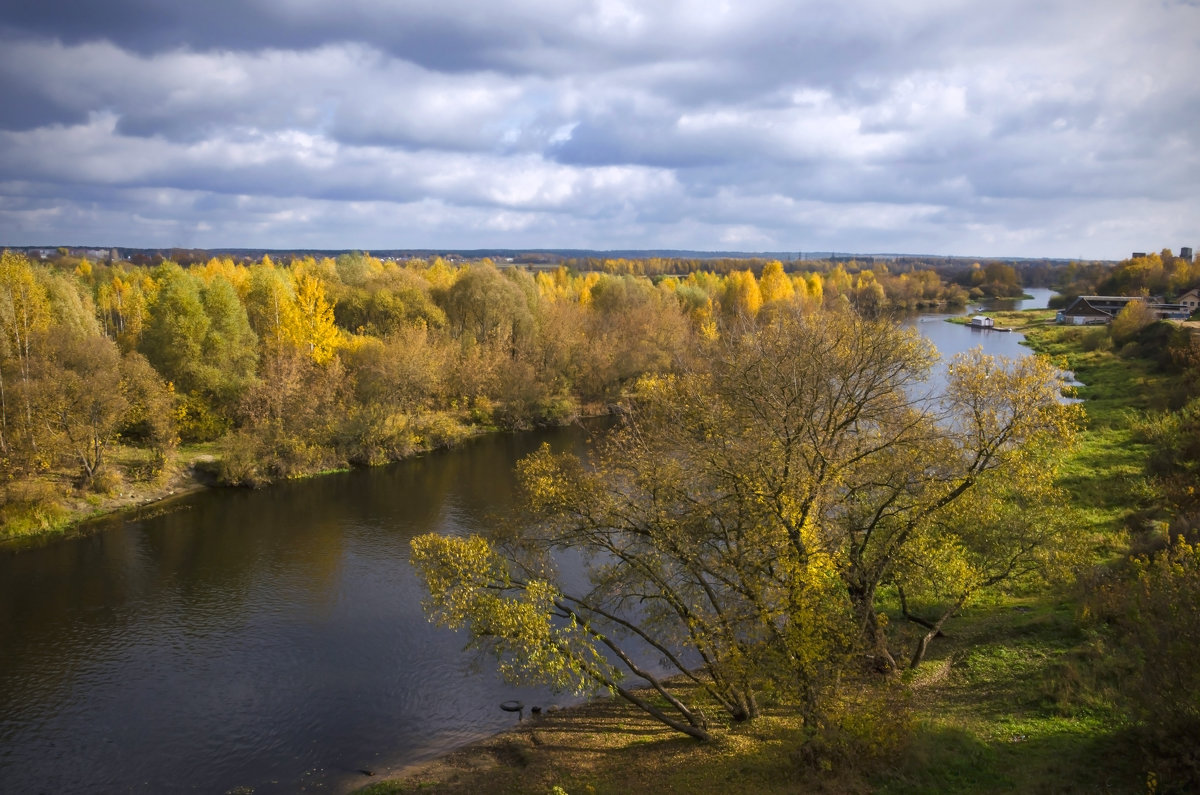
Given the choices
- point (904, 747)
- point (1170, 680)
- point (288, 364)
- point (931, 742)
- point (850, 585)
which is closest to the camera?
point (1170, 680)

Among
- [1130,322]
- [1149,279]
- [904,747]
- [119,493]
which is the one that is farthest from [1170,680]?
[1149,279]

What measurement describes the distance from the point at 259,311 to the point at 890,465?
45.4 meters

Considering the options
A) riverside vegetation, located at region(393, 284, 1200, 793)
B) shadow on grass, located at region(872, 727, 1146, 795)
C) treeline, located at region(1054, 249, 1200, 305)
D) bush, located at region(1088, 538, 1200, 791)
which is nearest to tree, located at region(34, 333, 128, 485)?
riverside vegetation, located at region(393, 284, 1200, 793)

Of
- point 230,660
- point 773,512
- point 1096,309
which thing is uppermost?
point 1096,309

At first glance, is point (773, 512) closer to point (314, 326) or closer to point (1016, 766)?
point (1016, 766)

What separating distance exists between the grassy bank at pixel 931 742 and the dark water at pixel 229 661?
2228mm

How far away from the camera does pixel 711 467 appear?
1536 centimetres

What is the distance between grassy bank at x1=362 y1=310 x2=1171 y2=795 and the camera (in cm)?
1263

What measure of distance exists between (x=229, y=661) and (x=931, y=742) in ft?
60.7

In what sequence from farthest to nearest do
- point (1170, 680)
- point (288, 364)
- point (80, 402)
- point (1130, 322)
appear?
point (1130, 322), point (288, 364), point (80, 402), point (1170, 680)

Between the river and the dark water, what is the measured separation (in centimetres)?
5

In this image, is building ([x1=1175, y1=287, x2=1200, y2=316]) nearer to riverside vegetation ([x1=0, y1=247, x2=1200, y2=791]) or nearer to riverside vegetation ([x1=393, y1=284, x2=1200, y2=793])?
riverside vegetation ([x1=0, y1=247, x2=1200, y2=791])

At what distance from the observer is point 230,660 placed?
69.9ft

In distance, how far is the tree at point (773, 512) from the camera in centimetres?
1427
